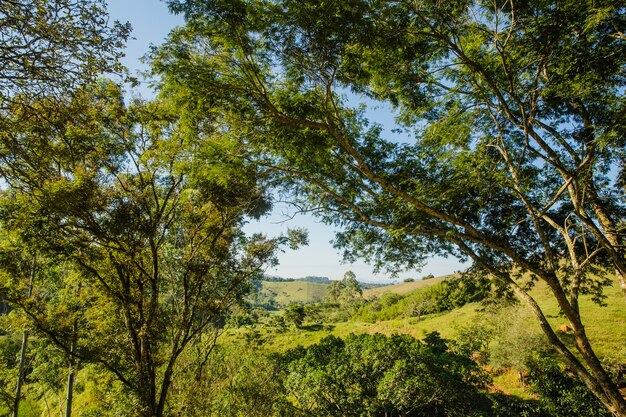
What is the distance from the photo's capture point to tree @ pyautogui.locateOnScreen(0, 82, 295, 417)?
20.3ft

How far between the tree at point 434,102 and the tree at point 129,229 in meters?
1.37

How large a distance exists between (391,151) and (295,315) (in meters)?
36.8

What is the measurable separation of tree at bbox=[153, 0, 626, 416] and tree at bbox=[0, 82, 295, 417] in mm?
1372

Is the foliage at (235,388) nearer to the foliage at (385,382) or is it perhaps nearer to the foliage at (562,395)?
the foliage at (385,382)

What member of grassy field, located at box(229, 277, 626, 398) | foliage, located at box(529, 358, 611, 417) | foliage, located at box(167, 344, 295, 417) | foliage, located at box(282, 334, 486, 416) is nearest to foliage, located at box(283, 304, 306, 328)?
grassy field, located at box(229, 277, 626, 398)

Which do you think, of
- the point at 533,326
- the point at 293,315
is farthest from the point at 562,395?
the point at 293,315

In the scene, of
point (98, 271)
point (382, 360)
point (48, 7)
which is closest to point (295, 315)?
point (382, 360)

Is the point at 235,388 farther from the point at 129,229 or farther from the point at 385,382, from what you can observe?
the point at 129,229

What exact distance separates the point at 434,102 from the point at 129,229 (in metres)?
8.00

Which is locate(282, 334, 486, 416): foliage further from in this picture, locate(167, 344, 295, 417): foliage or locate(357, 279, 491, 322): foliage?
locate(357, 279, 491, 322): foliage

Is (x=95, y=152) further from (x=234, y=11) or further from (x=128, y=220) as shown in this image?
(x=234, y=11)

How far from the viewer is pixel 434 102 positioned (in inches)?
282

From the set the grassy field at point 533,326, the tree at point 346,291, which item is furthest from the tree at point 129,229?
the tree at point 346,291

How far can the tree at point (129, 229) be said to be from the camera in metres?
6.18
